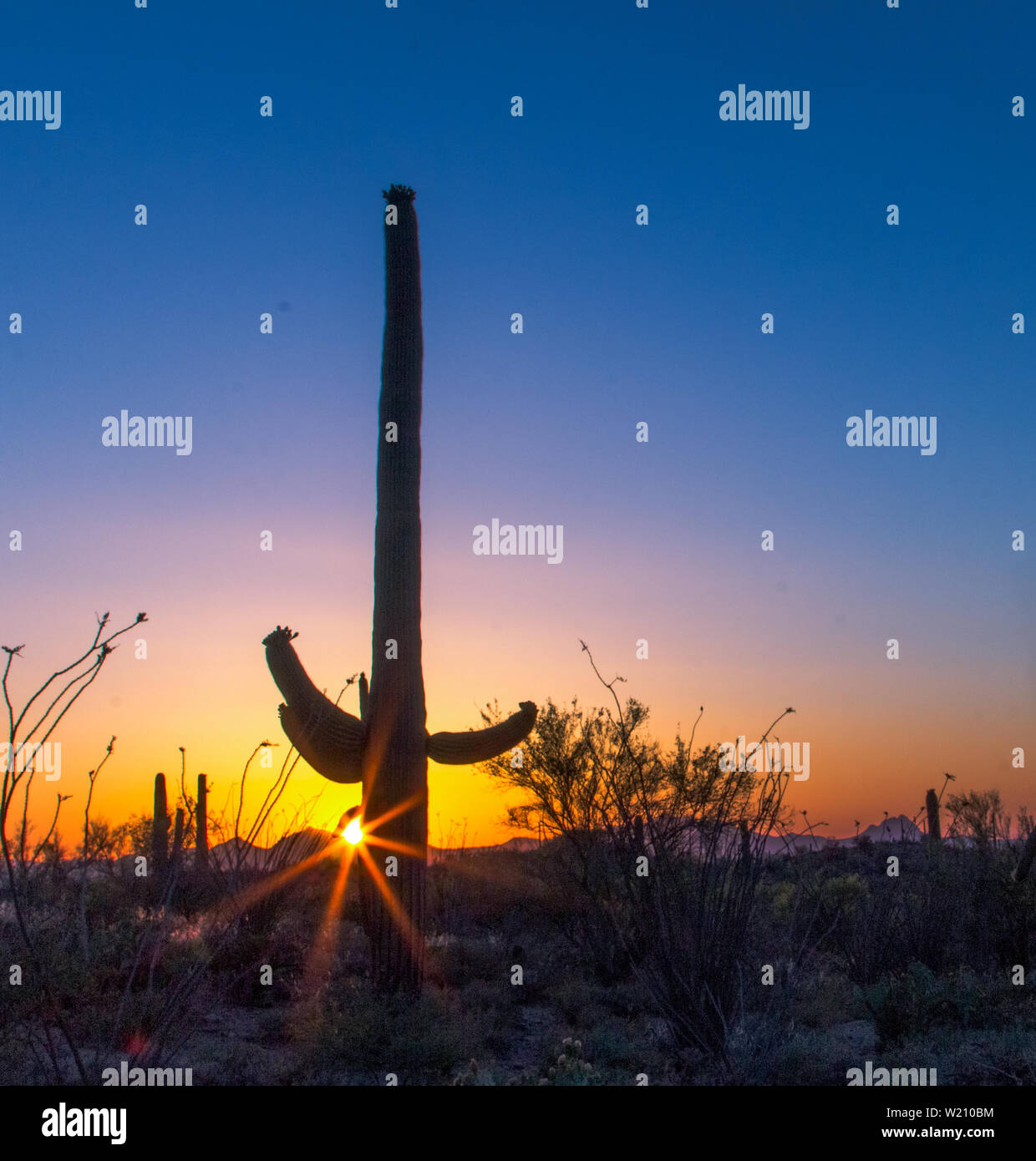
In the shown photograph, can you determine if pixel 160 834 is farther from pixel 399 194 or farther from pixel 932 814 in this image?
pixel 932 814

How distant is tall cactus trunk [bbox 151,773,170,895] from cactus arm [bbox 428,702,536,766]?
9.43 metres

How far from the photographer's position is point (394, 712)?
10445mm

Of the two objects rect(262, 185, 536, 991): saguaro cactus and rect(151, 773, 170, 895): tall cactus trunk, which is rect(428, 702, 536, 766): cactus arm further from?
rect(151, 773, 170, 895): tall cactus trunk

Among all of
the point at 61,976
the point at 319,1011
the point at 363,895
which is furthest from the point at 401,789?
the point at 61,976

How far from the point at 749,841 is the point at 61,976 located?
581cm

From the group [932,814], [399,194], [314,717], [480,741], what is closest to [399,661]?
[314,717]

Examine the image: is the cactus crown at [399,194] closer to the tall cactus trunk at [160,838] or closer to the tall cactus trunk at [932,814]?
the tall cactus trunk at [160,838]

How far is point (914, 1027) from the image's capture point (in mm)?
9398

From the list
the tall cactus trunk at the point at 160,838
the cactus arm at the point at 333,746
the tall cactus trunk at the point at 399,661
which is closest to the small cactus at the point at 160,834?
the tall cactus trunk at the point at 160,838

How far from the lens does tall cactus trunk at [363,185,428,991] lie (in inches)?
392

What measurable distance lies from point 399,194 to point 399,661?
6171 mm

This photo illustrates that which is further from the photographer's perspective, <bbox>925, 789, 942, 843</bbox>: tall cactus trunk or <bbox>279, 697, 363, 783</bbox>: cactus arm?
<bbox>925, 789, 942, 843</bbox>: tall cactus trunk

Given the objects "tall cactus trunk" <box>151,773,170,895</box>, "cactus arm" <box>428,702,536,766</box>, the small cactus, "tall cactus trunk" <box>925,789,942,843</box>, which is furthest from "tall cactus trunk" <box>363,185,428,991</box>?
"tall cactus trunk" <box>925,789,942,843</box>

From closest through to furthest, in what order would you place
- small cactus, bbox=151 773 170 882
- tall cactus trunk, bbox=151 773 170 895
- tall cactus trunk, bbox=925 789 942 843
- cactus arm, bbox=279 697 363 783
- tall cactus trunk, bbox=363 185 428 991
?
tall cactus trunk, bbox=363 185 428 991, cactus arm, bbox=279 697 363 783, tall cactus trunk, bbox=151 773 170 895, small cactus, bbox=151 773 170 882, tall cactus trunk, bbox=925 789 942 843
